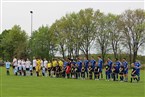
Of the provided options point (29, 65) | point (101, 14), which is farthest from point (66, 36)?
point (29, 65)

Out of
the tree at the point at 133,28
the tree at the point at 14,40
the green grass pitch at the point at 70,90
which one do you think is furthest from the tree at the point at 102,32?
the green grass pitch at the point at 70,90

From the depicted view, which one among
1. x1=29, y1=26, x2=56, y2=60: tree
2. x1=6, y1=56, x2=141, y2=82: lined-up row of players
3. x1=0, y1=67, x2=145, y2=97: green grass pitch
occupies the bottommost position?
x1=0, y1=67, x2=145, y2=97: green grass pitch

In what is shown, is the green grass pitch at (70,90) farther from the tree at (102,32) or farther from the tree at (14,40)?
the tree at (14,40)

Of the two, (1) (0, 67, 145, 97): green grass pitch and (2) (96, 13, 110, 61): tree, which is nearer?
(1) (0, 67, 145, 97): green grass pitch

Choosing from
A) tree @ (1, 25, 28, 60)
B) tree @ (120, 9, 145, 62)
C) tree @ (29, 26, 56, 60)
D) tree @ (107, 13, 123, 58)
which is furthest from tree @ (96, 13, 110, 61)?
tree @ (1, 25, 28, 60)

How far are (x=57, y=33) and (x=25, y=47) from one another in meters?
8.93

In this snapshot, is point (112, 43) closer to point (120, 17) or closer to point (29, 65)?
point (120, 17)

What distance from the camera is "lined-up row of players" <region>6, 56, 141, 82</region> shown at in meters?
32.0

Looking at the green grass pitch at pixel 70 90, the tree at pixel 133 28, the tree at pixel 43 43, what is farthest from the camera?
the tree at pixel 43 43

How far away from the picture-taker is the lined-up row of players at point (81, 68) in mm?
31997

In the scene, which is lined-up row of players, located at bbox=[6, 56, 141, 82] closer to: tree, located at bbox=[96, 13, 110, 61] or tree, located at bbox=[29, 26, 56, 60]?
tree, located at bbox=[96, 13, 110, 61]

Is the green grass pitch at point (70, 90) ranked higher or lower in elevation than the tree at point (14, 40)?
lower

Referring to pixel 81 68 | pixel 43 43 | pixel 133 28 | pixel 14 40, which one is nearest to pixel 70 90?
pixel 81 68

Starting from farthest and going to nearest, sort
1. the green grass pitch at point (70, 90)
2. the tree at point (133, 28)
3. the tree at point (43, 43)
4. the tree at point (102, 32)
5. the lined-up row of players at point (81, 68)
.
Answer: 1. the tree at point (43, 43)
2. the tree at point (102, 32)
3. the tree at point (133, 28)
4. the lined-up row of players at point (81, 68)
5. the green grass pitch at point (70, 90)
